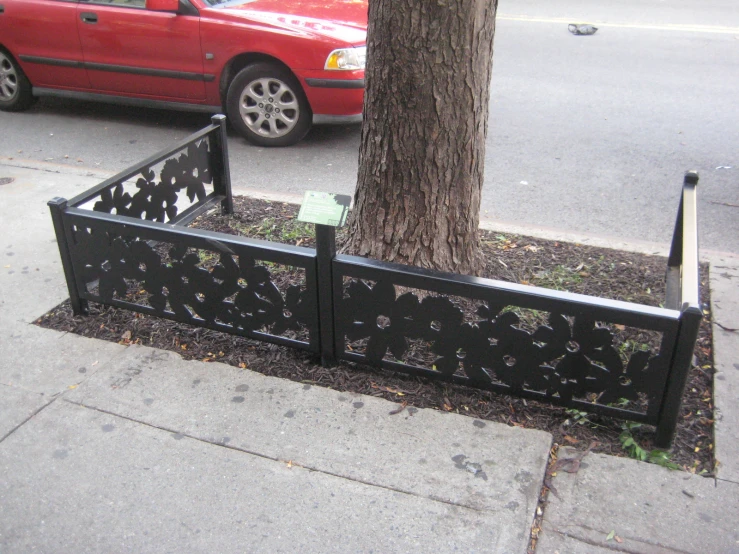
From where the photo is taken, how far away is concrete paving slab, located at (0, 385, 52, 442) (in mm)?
3234

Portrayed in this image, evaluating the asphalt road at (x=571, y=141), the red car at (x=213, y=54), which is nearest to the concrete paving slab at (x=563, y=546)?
the asphalt road at (x=571, y=141)

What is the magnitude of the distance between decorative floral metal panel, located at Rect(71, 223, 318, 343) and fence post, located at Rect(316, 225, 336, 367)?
0.14ft

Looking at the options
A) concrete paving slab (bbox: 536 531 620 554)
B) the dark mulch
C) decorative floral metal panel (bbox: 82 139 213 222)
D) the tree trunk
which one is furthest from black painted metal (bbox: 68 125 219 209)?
concrete paving slab (bbox: 536 531 620 554)

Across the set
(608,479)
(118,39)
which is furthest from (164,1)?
(608,479)

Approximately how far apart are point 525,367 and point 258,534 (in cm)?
133

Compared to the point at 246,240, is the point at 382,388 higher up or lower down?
lower down

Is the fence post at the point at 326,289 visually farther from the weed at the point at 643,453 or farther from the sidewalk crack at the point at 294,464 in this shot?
the weed at the point at 643,453

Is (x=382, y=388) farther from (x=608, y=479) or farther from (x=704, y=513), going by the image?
(x=704, y=513)

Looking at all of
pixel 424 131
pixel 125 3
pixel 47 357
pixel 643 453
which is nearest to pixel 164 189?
pixel 47 357

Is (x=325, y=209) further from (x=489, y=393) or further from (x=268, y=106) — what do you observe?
(x=268, y=106)

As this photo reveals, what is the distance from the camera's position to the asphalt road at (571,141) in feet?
19.0

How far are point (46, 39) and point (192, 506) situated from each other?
6245 mm

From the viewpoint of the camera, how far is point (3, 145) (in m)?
7.22

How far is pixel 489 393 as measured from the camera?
11.2ft
